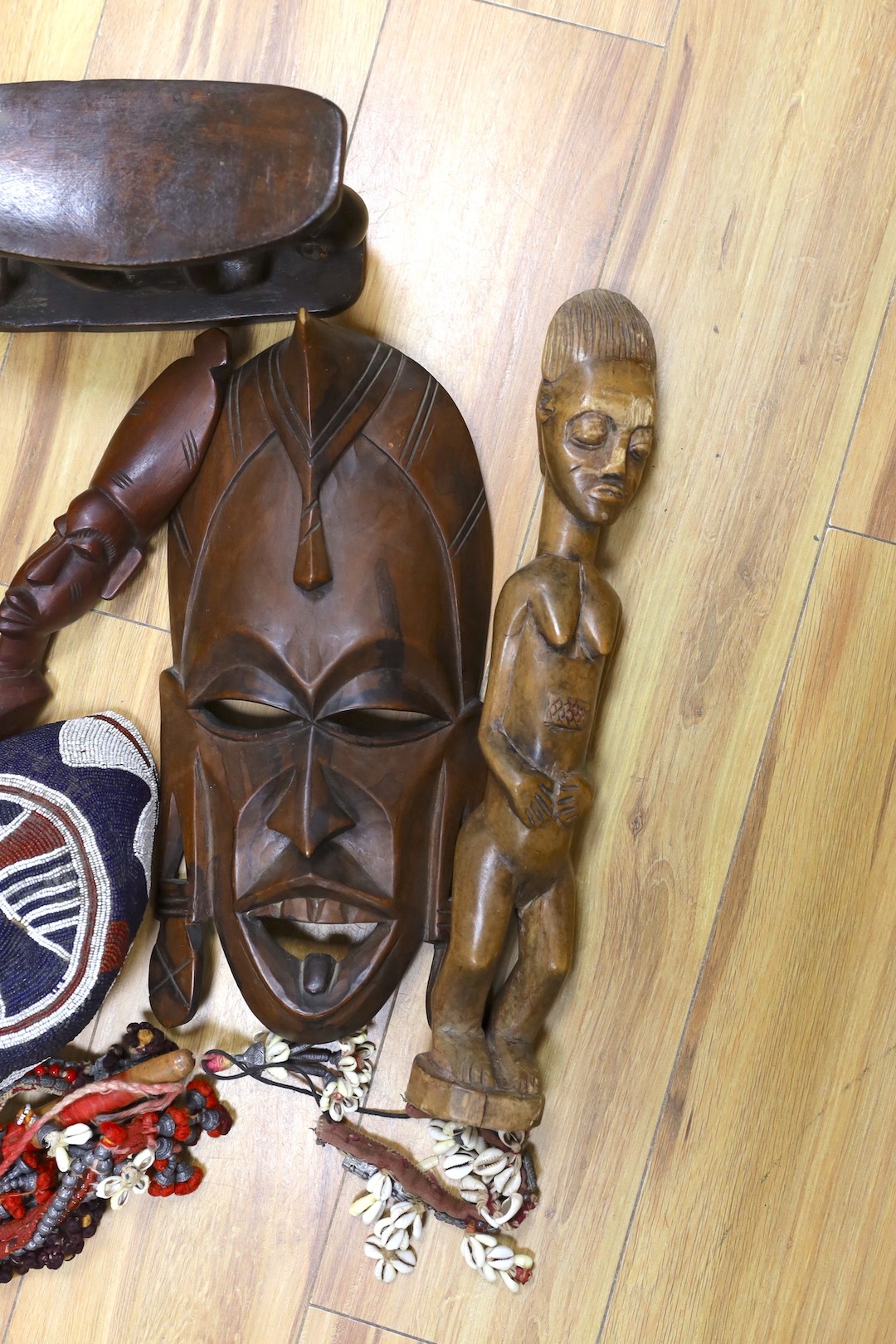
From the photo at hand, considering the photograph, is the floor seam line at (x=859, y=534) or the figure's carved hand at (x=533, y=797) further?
the floor seam line at (x=859, y=534)

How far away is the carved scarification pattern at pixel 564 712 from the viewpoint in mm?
1289

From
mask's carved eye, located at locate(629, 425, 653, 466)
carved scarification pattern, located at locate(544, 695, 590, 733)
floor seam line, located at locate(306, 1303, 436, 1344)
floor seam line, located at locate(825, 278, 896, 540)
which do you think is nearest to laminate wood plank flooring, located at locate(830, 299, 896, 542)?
floor seam line, located at locate(825, 278, 896, 540)

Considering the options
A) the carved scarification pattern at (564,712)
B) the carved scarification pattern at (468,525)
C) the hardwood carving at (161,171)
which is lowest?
the carved scarification pattern at (564,712)

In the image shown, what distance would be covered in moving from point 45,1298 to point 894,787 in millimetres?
1335

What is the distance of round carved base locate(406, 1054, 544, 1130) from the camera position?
1.31 m

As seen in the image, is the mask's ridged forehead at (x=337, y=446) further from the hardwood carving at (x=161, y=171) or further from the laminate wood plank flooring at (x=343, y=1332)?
the laminate wood plank flooring at (x=343, y=1332)

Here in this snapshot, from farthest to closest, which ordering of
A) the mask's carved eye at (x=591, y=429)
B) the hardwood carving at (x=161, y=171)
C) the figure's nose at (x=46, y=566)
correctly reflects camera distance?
the figure's nose at (x=46, y=566)
the mask's carved eye at (x=591, y=429)
the hardwood carving at (x=161, y=171)

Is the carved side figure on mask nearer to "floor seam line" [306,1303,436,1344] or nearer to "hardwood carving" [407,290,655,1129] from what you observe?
"hardwood carving" [407,290,655,1129]

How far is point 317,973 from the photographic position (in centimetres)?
132

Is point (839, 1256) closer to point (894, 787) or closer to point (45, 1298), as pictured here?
point (894, 787)

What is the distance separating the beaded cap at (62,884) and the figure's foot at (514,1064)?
0.49 m

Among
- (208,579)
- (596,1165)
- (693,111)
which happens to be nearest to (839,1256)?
(596,1165)

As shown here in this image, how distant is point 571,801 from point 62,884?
25.3 inches

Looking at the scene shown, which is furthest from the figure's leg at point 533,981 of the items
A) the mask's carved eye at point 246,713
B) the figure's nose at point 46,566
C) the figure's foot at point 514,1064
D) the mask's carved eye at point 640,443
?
the figure's nose at point 46,566
